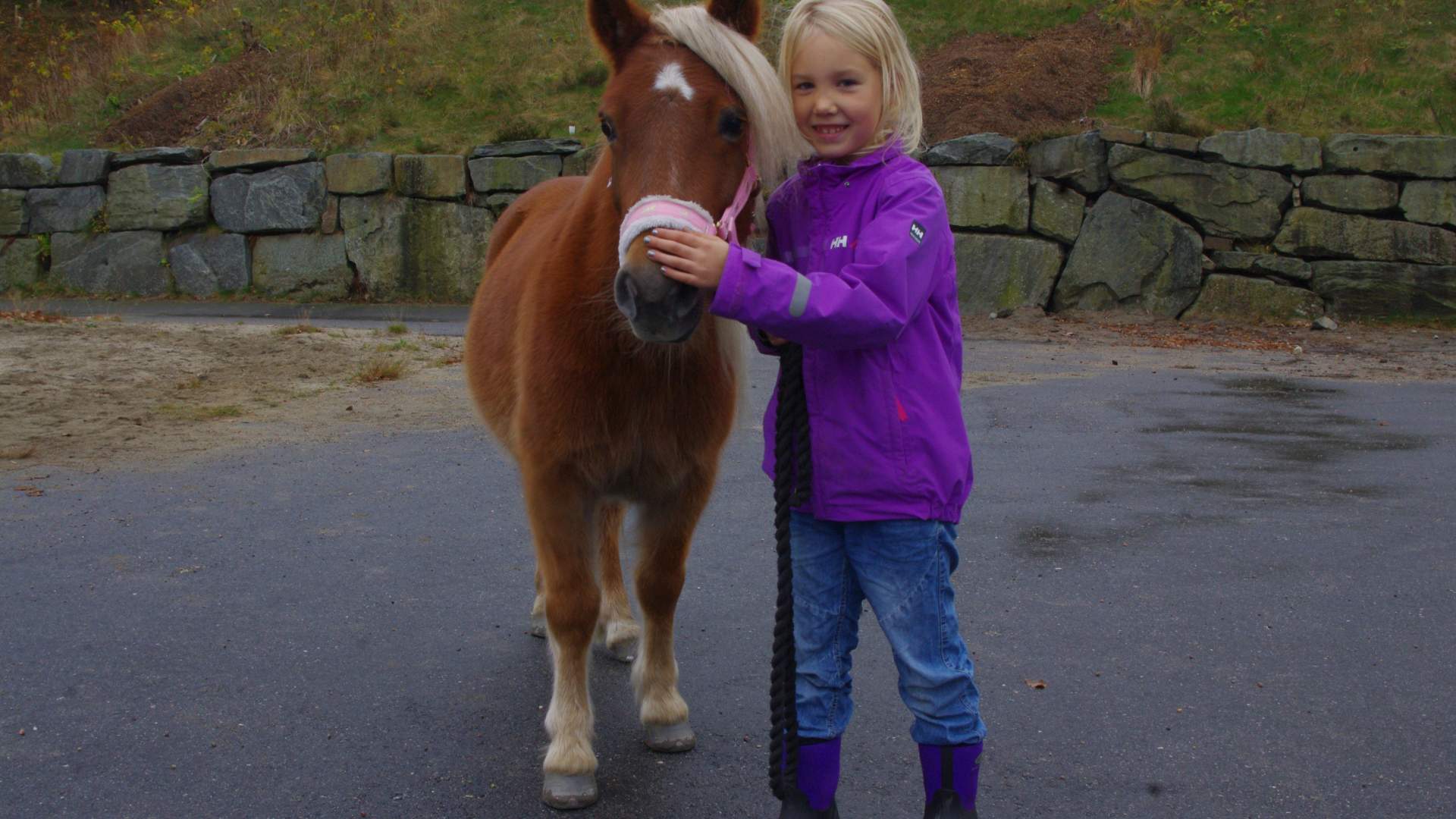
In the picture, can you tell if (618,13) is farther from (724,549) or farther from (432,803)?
(724,549)

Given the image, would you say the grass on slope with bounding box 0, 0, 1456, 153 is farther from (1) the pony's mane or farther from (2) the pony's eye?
(2) the pony's eye

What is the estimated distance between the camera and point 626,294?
203 cm

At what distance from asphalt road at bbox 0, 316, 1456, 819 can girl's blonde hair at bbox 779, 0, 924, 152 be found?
1682 mm

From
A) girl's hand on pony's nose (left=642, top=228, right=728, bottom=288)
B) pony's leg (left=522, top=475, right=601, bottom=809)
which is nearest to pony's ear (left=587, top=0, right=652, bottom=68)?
girl's hand on pony's nose (left=642, top=228, right=728, bottom=288)

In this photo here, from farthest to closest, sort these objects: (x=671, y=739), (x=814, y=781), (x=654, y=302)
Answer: (x=671, y=739)
(x=814, y=781)
(x=654, y=302)

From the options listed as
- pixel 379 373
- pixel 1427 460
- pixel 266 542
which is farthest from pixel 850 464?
pixel 379 373

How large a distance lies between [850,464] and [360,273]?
1441cm

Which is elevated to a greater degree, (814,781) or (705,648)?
(814,781)

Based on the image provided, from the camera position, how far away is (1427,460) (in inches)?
260

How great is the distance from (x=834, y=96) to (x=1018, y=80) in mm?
14398

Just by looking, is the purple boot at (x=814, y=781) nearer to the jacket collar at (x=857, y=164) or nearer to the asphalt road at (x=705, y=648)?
the asphalt road at (x=705, y=648)

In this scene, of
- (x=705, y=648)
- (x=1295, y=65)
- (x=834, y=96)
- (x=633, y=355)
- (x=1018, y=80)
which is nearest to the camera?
(x=834, y=96)

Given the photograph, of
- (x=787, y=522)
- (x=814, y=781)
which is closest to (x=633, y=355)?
(x=787, y=522)

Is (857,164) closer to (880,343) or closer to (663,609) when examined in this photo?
(880,343)
